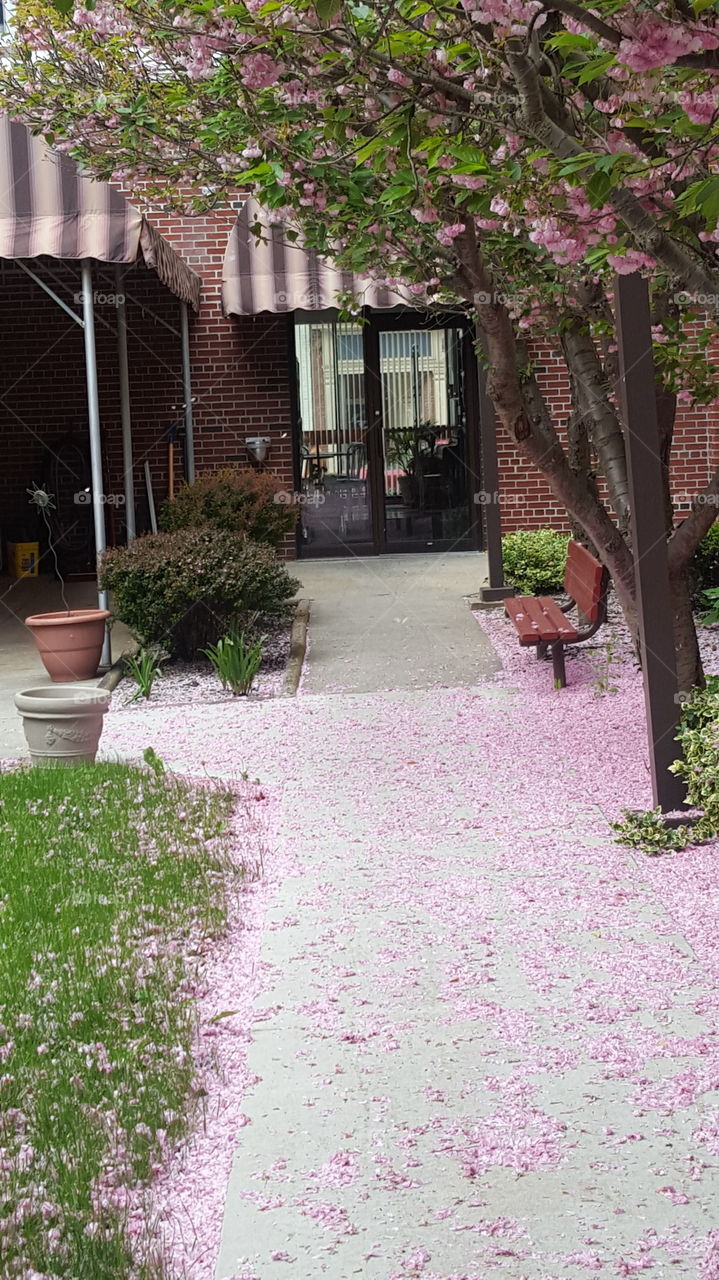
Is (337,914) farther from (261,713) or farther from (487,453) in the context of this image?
(487,453)

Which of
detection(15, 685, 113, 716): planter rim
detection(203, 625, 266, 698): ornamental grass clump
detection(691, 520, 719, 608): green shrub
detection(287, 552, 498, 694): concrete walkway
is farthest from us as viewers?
detection(691, 520, 719, 608): green shrub

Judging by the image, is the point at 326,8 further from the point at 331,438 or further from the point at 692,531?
the point at 331,438

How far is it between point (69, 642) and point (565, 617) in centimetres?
346

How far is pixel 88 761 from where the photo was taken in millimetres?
7387

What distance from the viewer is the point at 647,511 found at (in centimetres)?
566

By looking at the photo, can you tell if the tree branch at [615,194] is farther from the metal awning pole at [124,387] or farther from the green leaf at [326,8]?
the metal awning pole at [124,387]

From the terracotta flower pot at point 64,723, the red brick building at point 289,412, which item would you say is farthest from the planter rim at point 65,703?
the red brick building at point 289,412

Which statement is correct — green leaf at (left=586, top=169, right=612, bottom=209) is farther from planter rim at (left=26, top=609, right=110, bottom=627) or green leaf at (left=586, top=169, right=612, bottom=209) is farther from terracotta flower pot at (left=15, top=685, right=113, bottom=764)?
planter rim at (left=26, top=609, right=110, bottom=627)

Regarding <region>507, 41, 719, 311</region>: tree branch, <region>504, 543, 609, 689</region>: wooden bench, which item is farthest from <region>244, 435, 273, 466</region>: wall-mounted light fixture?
<region>507, 41, 719, 311</region>: tree branch

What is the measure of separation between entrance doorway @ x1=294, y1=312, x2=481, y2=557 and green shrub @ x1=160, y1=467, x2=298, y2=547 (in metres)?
2.67

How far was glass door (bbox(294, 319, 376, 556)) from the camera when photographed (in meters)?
15.3

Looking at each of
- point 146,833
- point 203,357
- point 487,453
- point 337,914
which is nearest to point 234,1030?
point 337,914

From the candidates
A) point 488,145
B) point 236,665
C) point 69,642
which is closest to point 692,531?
point 488,145

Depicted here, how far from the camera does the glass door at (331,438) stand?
15.3 metres
